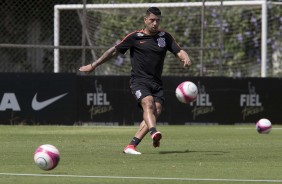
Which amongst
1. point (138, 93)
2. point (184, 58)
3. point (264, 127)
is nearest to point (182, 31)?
point (264, 127)

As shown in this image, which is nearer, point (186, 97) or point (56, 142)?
point (186, 97)

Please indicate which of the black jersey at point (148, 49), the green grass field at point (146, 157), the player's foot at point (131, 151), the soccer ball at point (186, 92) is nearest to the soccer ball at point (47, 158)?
the green grass field at point (146, 157)

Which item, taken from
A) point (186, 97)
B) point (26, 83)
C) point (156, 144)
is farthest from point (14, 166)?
point (26, 83)

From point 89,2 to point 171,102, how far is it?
786 cm

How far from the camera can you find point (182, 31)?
30.3 meters

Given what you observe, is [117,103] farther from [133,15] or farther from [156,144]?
[156,144]

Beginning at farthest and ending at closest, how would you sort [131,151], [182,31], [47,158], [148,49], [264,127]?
[182,31]
[264,127]
[148,49]
[131,151]
[47,158]

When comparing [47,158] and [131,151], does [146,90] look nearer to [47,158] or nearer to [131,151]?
[131,151]

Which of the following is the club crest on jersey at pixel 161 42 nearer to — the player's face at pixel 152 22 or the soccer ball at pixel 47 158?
the player's face at pixel 152 22

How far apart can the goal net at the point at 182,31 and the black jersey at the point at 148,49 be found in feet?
37.4

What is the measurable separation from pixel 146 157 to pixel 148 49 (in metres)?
1.93

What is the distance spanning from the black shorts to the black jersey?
0.34ft

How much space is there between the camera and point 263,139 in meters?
18.3

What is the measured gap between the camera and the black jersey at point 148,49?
1480cm
